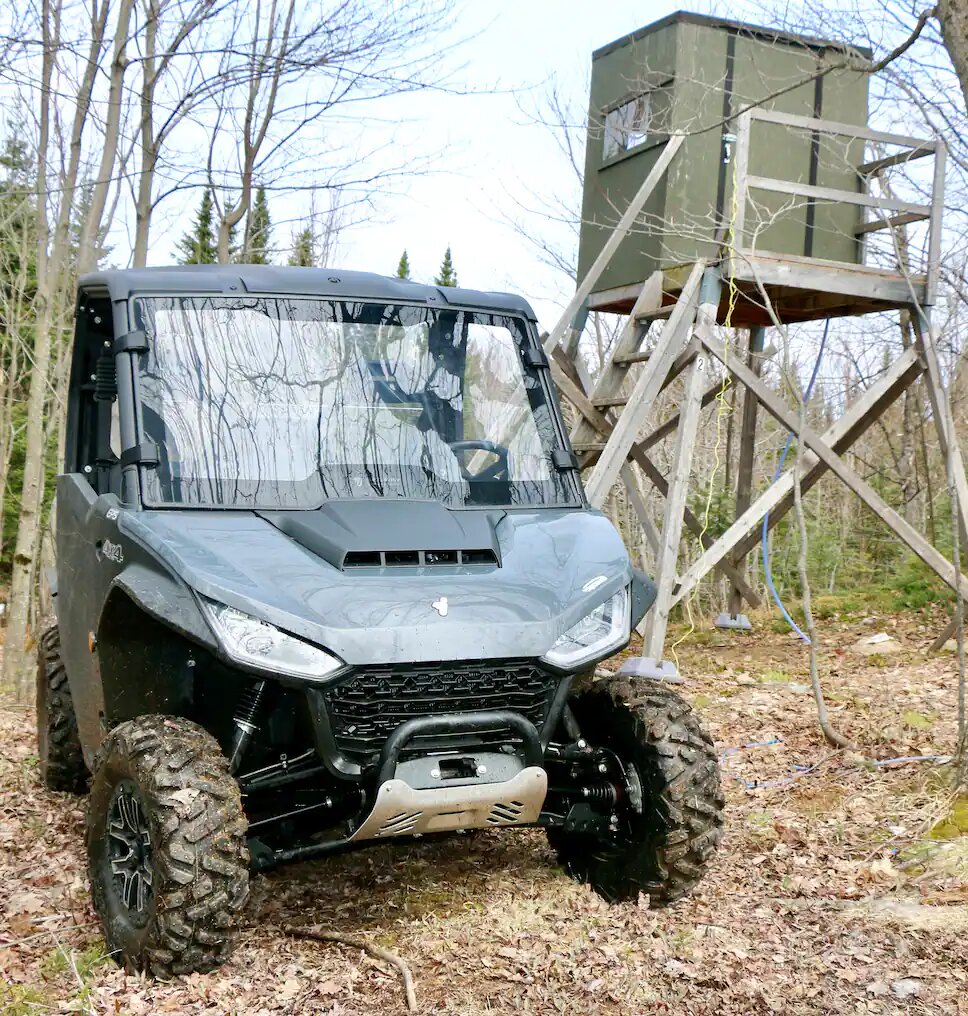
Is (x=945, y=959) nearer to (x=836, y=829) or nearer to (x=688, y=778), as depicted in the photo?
(x=688, y=778)

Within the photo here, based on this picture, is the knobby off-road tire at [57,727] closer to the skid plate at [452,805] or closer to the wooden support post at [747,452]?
the skid plate at [452,805]

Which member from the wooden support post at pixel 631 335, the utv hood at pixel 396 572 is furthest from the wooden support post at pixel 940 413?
the utv hood at pixel 396 572

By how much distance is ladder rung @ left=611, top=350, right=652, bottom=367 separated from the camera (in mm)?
9164

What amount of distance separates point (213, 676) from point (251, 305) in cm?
140

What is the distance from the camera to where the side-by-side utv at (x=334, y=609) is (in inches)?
136

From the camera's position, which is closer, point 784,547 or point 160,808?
point 160,808

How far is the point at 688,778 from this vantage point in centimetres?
404

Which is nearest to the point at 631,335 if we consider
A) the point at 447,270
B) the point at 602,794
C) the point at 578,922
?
the point at 602,794

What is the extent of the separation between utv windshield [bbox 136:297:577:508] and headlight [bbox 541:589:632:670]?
0.71 metres

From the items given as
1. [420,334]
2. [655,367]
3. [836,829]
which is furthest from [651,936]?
[655,367]

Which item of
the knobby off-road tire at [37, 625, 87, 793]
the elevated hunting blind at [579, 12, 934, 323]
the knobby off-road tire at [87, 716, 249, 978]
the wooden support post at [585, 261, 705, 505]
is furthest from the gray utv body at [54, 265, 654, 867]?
the elevated hunting blind at [579, 12, 934, 323]

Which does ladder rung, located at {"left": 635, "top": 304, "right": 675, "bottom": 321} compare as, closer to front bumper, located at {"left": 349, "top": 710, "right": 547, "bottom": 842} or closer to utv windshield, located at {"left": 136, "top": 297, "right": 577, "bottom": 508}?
utv windshield, located at {"left": 136, "top": 297, "right": 577, "bottom": 508}

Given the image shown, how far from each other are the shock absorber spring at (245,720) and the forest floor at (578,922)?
69 centimetres

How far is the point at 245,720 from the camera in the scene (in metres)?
3.69
